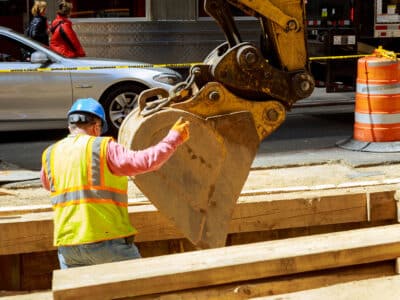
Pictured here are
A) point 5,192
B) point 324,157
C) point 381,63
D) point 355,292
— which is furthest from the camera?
point 381,63

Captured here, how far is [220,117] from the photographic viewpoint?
554 cm

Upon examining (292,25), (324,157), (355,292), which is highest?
(292,25)

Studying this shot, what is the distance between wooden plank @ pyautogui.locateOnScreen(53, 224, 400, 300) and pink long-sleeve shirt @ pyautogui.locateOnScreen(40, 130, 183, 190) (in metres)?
0.52

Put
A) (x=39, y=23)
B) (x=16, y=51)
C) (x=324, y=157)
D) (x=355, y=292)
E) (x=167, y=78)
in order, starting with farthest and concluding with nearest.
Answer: (x=39, y=23) < (x=167, y=78) < (x=16, y=51) < (x=324, y=157) < (x=355, y=292)

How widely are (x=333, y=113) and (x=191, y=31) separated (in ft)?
12.0

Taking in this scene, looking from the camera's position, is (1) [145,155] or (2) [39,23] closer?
(1) [145,155]

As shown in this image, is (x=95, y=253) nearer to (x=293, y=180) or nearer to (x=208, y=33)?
(x=293, y=180)

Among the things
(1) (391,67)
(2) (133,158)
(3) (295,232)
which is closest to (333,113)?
(1) (391,67)

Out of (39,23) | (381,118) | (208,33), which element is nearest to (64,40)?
(39,23)

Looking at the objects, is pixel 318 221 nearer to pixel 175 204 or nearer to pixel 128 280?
pixel 175 204

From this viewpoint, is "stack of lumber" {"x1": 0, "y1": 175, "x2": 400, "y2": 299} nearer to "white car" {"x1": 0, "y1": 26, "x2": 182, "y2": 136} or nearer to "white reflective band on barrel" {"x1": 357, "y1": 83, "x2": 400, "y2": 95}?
"white reflective band on barrel" {"x1": 357, "y1": 83, "x2": 400, "y2": 95}

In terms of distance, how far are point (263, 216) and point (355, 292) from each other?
2539mm

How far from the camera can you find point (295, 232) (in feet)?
23.6

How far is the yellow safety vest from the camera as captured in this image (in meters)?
4.92
